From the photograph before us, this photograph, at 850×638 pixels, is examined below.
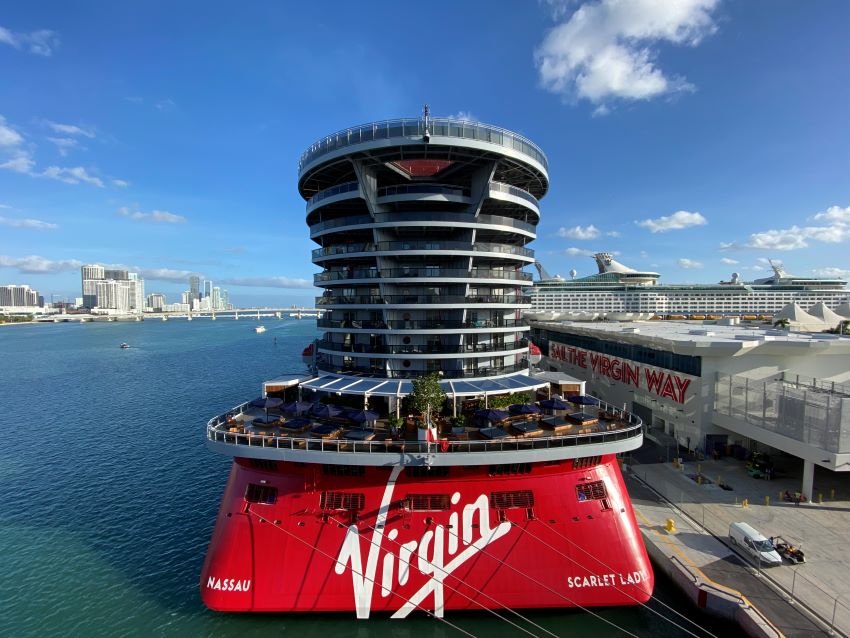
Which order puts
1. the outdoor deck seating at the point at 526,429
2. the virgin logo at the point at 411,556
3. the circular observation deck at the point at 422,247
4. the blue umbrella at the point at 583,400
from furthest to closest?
the circular observation deck at the point at 422,247 → the blue umbrella at the point at 583,400 → the outdoor deck seating at the point at 526,429 → the virgin logo at the point at 411,556

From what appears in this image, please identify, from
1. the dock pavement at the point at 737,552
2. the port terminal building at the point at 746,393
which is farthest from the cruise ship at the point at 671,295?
the dock pavement at the point at 737,552

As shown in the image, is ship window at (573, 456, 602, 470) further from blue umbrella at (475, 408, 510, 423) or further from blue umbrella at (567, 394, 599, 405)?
blue umbrella at (567, 394, 599, 405)

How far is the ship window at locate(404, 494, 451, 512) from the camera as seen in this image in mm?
17281

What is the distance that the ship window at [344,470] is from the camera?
1777cm

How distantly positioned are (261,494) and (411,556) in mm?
7393

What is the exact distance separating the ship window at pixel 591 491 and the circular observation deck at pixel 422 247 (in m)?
10.0

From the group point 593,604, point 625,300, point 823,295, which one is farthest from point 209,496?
point 823,295

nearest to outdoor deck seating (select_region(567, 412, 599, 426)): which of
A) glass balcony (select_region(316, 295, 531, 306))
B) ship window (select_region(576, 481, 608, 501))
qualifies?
ship window (select_region(576, 481, 608, 501))

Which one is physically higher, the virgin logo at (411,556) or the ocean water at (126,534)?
the virgin logo at (411,556)

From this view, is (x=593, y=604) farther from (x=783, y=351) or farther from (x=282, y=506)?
(x=783, y=351)

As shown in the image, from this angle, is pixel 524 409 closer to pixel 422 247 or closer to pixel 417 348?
pixel 417 348

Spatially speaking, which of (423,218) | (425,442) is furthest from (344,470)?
(423,218)

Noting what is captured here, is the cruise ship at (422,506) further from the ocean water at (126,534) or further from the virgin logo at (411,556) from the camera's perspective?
the ocean water at (126,534)

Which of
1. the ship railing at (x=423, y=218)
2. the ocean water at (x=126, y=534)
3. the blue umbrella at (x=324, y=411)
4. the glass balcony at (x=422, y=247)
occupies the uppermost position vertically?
the ship railing at (x=423, y=218)
